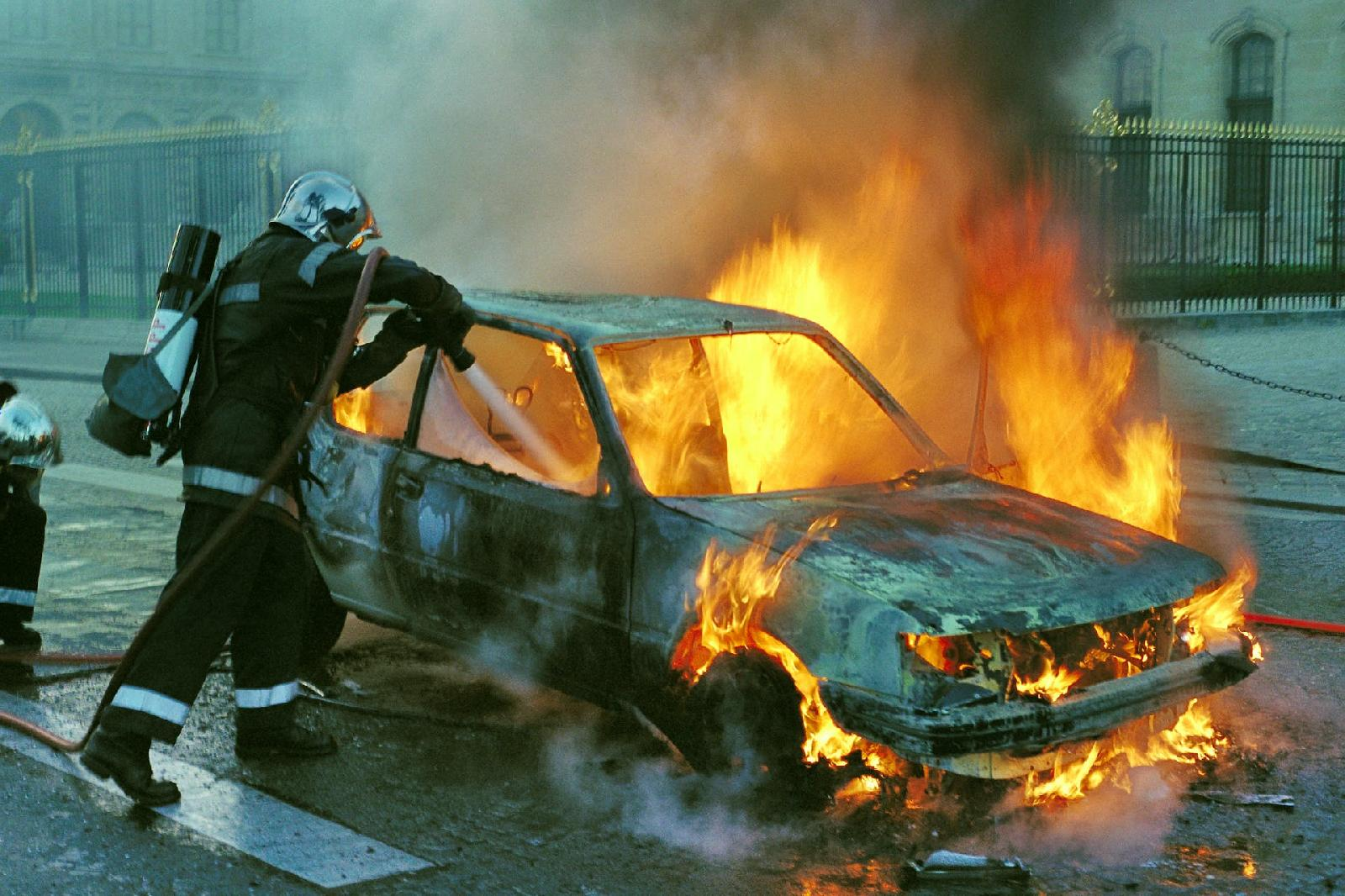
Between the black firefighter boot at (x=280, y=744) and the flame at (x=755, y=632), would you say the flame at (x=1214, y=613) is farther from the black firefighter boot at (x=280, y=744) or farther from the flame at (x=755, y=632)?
the black firefighter boot at (x=280, y=744)

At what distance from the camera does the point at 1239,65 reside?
96.0 ft

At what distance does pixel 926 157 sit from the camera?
27.6 feet

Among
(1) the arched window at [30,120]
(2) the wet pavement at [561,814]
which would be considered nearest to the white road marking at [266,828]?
(2) the wet pavement at [561,814]

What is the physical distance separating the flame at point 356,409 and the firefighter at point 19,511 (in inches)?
42.7

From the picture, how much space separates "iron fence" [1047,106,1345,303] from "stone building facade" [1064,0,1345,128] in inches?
238

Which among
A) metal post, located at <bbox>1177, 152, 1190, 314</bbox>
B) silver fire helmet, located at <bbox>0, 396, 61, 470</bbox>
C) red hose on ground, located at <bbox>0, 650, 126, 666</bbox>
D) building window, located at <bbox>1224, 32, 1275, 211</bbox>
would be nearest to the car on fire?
red hose on ground, located at <bbox>0, 650, 126, 666</bbox>

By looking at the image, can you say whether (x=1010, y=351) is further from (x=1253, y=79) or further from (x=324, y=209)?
(x=1253, y=79)

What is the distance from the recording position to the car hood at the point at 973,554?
149 inches

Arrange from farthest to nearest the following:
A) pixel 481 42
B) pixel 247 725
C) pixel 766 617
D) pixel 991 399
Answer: pixel 481 42
pixel 991 399
pixel 247 725
pixel 766 617

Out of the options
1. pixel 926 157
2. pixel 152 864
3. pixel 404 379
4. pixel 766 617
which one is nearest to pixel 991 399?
pixel 926 157

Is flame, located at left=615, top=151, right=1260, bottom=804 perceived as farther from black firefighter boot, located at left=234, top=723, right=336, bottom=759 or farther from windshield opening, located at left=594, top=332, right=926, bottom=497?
black firefighter boot, located at left=234, top=723, right=336, bottom=759

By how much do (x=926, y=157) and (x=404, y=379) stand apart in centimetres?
404

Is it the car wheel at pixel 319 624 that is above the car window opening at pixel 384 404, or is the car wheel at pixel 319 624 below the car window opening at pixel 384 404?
below

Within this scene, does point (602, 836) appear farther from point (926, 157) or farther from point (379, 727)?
point (926, 157)
